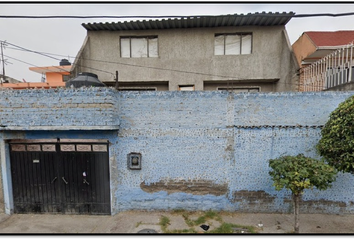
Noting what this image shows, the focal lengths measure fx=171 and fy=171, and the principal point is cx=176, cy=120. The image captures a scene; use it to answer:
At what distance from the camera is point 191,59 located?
8492 mm

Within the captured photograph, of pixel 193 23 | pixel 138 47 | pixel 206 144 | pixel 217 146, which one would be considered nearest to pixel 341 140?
pixel 217 146

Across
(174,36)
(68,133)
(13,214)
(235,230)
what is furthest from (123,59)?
(235,230)

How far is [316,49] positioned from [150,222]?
8.08 m

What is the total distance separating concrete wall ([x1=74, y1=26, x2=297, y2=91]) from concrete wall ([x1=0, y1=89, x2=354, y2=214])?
4251 mm

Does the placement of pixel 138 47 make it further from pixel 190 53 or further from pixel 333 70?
pixel 333 70

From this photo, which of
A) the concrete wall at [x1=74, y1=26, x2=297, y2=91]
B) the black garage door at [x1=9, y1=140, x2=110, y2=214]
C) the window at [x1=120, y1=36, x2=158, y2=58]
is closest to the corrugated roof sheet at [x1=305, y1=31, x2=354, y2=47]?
the concrete wall at [x1=74, y1=26, x2=297, y2=91]

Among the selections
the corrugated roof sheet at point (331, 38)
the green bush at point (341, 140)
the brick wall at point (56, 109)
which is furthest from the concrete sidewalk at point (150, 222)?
the corrugated roof sheet at point (331, 38)

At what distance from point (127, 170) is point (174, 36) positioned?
22.1 feet

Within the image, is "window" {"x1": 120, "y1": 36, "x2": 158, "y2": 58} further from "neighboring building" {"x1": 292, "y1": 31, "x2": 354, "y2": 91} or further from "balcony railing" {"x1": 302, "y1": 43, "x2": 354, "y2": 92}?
"balcony railing" {"x1": 302, "y1": 43, "x2": 354, "y2": 92}

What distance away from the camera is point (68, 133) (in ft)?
15.2

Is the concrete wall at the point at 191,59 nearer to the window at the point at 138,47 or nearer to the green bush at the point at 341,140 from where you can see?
the window at the point at 138,47

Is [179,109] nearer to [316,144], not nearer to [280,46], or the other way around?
[316,144]

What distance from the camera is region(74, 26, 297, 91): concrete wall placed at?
27.2 feet

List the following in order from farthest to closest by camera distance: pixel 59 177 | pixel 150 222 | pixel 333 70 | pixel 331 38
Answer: pixel 331 38 < pixel 333 70 < pixel 59 177 < pixel 150 222
